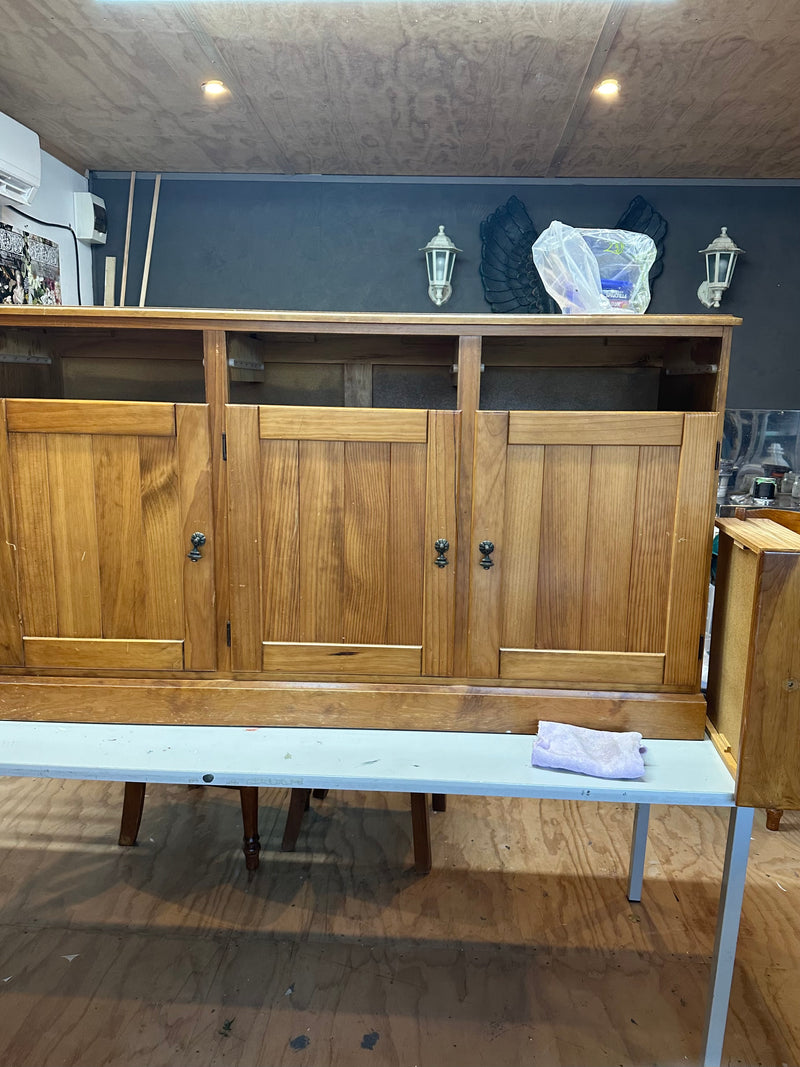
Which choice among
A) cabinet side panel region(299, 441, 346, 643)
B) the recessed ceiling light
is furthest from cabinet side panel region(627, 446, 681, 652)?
the recessed ceiling light

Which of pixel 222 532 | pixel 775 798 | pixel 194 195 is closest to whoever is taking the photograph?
pixel 775 798

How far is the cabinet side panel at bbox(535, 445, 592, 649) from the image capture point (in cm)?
151

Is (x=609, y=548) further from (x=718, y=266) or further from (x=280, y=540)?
(x=718, y=266)

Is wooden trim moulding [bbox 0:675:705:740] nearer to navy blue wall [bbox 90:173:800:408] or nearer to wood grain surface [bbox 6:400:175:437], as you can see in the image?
wood grain surface [bbox 6:400:175:437]

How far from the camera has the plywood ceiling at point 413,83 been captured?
226 centimetres

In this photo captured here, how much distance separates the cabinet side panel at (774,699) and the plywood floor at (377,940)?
0.74 metres

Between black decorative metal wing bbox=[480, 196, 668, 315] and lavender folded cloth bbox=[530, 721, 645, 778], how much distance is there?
9.67 ft

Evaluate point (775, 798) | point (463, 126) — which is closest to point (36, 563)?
point (775, 798)

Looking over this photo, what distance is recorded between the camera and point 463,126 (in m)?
3.12

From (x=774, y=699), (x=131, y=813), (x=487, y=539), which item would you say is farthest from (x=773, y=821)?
(x=131, y=813)

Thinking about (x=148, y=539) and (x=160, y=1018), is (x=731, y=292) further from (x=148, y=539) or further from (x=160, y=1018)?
(x=160, y=1018)

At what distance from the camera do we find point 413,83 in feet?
8.84

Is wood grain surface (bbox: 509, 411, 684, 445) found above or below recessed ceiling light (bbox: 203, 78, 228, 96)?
below

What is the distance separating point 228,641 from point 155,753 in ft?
0.92
